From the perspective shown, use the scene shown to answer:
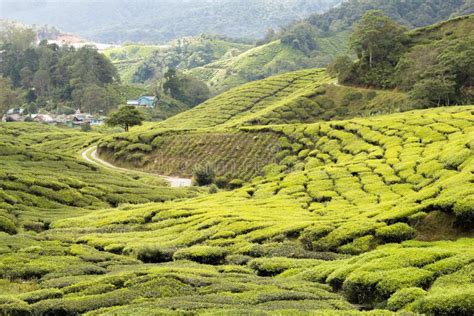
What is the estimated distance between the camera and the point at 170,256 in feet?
98.9

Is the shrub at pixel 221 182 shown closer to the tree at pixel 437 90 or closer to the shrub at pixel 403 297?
the tree at pixel 437 90

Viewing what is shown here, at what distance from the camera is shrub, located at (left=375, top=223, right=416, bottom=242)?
26641 millimetres

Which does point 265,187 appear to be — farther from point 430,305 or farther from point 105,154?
point 105,154

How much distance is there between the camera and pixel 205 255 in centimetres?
2897

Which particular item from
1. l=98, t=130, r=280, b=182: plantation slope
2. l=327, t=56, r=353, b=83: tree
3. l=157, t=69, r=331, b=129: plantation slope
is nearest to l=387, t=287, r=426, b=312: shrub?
l=98, t=130, r=280, b=182: plantation slope

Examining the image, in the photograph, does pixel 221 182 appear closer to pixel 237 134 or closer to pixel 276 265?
pixel 237 134

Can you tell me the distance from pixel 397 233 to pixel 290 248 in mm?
5424

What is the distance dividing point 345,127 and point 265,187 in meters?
25.1

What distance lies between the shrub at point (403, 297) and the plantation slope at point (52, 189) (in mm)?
28838

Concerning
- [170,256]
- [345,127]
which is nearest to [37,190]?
[170,256]

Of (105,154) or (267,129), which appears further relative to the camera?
(105,154)

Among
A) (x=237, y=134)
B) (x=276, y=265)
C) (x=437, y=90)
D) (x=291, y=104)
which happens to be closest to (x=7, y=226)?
(x=276, y=265)

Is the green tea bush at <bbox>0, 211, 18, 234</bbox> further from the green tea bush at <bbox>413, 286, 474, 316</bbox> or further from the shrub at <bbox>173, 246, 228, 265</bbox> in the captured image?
the green tea bush at <bbox>413, 286, 474, 316</bbox>

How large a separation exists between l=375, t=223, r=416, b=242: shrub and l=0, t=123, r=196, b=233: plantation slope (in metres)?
25.3
